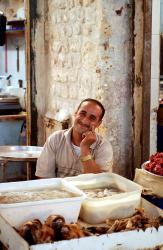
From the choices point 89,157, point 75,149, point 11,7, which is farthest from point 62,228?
point 11,7

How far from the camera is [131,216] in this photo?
2.37 metres

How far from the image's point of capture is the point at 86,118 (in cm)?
379

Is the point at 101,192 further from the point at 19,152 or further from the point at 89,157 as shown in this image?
the point at 19,152

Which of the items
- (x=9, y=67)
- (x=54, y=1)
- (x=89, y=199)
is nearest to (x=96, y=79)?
(x=54, y=1)

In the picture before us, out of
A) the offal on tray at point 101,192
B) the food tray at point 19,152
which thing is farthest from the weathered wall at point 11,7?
the offal on tray at point 101,192

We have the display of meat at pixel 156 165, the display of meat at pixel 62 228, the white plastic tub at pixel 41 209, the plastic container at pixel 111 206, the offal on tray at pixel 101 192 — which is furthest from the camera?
the display of meat at pixel 156 165

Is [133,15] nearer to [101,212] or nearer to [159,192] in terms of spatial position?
[159,192]

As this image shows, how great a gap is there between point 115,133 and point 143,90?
48 cm

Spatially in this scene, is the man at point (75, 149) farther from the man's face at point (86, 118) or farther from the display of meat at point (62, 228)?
the display of meat at point (62, 228)

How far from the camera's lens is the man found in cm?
378

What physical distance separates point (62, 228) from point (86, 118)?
1868 millimetres

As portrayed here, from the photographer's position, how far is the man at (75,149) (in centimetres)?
378

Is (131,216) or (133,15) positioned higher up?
(133,15)

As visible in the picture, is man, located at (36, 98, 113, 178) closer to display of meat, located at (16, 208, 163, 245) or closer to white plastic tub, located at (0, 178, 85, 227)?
white plastic tub, located at (0, 178, 85, 227)
